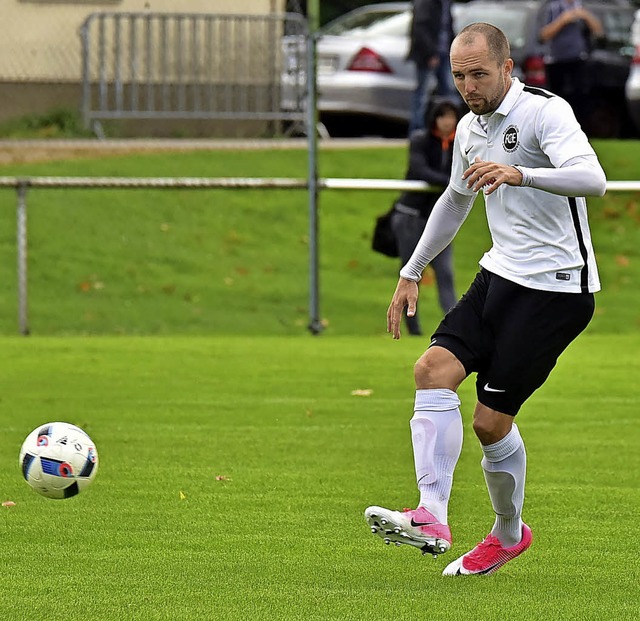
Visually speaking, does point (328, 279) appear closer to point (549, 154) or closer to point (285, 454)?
point (285, 454)

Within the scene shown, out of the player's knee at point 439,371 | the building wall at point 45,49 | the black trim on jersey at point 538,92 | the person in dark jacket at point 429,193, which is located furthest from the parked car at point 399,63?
the player's knee at point 439,371

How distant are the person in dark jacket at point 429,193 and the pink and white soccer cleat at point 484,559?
765cm

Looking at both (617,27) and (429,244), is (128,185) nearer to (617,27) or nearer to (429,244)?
(429,244)

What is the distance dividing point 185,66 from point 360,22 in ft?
19.8

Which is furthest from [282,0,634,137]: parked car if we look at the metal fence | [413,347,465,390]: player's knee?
[413,347,465,390]: player's knee

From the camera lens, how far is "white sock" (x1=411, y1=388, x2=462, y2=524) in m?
5.37

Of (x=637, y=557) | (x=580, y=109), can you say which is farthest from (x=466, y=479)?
(x=580, y=109)

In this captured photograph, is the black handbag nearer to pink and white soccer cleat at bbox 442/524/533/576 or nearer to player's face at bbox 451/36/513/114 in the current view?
pink and white soccer cleat at bbox 442/524/533/576

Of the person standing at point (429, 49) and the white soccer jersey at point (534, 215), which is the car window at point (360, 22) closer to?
the person standing at point (429, 49)

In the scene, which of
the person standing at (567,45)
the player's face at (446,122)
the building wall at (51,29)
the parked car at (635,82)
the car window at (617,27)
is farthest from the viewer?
the car window at (617,27)

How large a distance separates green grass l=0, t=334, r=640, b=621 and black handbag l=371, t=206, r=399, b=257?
1689 millimetres

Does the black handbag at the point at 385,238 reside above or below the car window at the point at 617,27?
below

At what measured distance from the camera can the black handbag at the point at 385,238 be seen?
13.8 m

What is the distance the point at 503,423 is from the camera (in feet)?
18.1
